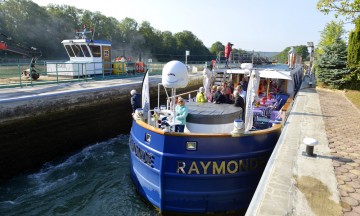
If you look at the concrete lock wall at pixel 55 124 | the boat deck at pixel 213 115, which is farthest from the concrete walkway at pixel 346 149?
the concrete lock wall at pixel 55 124

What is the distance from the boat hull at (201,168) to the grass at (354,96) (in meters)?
9.10

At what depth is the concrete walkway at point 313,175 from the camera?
390 centimetres

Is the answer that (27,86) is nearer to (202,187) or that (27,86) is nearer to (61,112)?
(61,112)

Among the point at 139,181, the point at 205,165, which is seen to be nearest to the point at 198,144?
the point at 205,165

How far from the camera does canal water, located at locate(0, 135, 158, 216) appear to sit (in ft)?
23.5

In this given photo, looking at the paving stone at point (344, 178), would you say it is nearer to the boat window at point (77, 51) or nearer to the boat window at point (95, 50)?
the boat window at point (95, 50)

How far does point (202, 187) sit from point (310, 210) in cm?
281

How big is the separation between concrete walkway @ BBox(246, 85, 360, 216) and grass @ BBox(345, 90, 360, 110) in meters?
5.72

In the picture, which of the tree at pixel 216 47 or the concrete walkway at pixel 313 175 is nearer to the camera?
the concrete walkway at pixel 313 175

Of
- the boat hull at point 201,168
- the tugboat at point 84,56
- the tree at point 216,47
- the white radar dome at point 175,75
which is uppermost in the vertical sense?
the tree at point 216,47

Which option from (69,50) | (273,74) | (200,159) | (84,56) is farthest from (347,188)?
(69,50)

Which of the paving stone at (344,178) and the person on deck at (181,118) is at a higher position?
the person on deck at (181,118)

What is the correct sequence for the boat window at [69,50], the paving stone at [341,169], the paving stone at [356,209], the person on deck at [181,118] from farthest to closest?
the boat window at [69,50]
the person on deck at [181,118]
the paving stone at [341,169]
the paving stone at [356,209]

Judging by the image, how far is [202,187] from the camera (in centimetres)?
626
